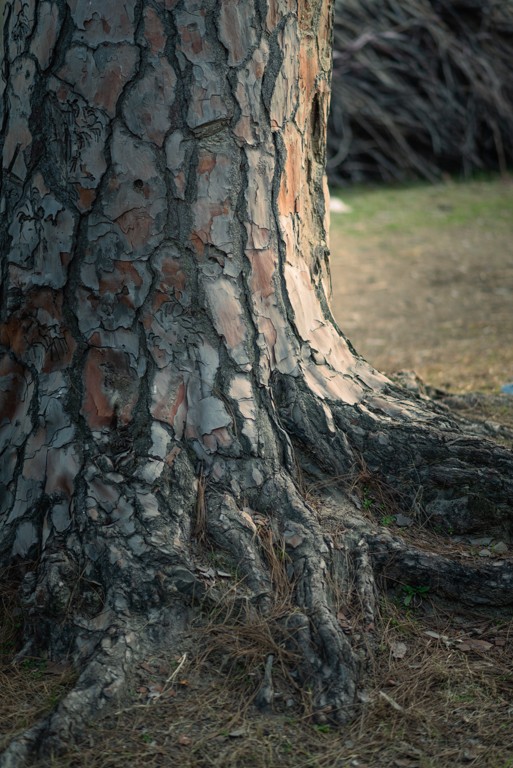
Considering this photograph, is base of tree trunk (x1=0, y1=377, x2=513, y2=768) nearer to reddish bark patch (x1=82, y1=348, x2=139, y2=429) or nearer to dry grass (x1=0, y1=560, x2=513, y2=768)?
dry grass (x1=0, y1=560, x2=513, y2=768)

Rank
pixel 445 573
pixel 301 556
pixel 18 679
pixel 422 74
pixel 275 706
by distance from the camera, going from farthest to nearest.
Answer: pixel 422 74
pixel 445 573
pixel 301 556
pixel 18 679
pixel 275 706

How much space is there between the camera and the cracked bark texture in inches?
93.9

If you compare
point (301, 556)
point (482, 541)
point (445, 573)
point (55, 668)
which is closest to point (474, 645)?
point (445, 573)

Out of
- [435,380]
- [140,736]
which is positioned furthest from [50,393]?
[435,380]

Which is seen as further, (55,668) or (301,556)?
(301,556)

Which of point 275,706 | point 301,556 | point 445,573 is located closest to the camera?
point 275,706

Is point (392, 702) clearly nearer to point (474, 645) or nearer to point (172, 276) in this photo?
point (474, 645)

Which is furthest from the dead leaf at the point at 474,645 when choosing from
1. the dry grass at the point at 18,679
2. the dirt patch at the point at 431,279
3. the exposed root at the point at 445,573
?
the dirt patch at the point at 431,279

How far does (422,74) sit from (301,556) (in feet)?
31.6

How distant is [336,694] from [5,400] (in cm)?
138

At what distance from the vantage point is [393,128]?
10.7m

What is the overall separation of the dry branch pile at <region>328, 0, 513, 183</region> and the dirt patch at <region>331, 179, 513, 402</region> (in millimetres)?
712

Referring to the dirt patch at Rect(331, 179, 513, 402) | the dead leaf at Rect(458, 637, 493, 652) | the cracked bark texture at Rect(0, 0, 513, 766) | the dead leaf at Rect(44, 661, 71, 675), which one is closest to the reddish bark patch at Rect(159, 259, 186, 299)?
the cracked bark texture at Rect(0, 0, 513, 766)

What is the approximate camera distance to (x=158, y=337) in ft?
8.25
